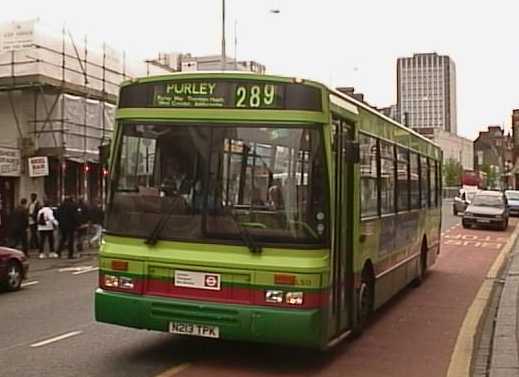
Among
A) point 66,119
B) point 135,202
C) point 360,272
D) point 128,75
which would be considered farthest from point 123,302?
point 128,75

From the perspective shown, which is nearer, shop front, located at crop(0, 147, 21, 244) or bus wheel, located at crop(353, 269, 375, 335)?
bus wheel, located at crop(353, 269, 375, 335)

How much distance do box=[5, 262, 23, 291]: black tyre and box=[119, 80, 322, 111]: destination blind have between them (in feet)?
23.8

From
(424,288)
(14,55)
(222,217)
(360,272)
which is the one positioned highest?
(14,55)

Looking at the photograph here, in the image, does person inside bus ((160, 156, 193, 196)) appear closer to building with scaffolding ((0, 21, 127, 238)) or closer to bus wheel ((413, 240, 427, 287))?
bus wheel ((413, 240, 427, 287))

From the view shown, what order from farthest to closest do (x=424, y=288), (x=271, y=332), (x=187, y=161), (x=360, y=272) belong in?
1. (x=424, y=288)
2. (x=360, y=272)
3. (x=187, y=161)
4. (x=271, y=332)

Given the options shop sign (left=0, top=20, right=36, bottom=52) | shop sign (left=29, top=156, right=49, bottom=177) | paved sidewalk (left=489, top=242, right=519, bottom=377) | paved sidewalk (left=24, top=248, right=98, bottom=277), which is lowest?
paved sidewalk (left=24, top=248, right=98, bottom=277)

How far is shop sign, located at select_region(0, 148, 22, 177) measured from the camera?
24.4 metres

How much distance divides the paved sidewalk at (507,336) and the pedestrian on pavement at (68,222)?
11.5 m

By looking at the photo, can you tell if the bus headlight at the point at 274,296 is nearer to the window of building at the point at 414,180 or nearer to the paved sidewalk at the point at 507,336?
the paved sidewalk at the point at 507,336

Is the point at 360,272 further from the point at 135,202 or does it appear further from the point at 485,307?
the point at 485,307

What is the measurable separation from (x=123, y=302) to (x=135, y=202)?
39.2 inches

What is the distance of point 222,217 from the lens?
771 cm

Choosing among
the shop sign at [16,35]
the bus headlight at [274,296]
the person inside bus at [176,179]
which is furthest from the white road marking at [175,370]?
the shop sign at [16,35]

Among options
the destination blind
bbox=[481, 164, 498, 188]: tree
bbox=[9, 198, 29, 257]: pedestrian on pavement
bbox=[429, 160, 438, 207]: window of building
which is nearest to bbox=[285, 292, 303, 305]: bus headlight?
the destination blind
